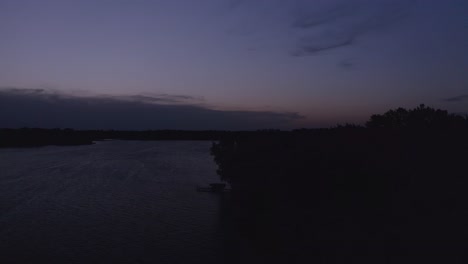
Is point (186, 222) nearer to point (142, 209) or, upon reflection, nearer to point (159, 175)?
point (142, 209)

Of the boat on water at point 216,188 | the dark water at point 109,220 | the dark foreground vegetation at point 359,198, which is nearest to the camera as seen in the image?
the dark foreground vegetation at point 359,198

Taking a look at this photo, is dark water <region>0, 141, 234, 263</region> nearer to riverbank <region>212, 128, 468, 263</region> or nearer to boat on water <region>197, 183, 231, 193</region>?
boat on water <region>197, 183, 231, 193</region>

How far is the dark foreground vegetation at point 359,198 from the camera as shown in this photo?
15.7 metres

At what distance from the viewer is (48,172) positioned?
5141 cm

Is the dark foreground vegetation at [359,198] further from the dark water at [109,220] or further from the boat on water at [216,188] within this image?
the boat on water at [216,188]

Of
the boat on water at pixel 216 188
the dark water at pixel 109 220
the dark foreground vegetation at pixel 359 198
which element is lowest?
the dark water at pixel 109 220

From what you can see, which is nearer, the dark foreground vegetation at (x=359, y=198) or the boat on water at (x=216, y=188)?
the dark foreground vegetation at (x=359, y=198)

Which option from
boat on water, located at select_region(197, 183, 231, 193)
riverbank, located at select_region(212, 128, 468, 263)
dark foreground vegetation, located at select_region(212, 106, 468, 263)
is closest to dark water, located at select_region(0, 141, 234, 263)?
boat on water, located at select_region(197, 183, 231, 193)

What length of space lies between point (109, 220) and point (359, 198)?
1438cm

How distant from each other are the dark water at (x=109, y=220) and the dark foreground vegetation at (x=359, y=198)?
9.09 ft

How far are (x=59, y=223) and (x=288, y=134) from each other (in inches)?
691

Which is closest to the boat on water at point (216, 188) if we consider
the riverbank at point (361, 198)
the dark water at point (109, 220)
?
the dark water at point (109, 220)

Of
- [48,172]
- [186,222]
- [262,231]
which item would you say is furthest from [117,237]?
[48,172]

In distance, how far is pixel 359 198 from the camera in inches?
846
